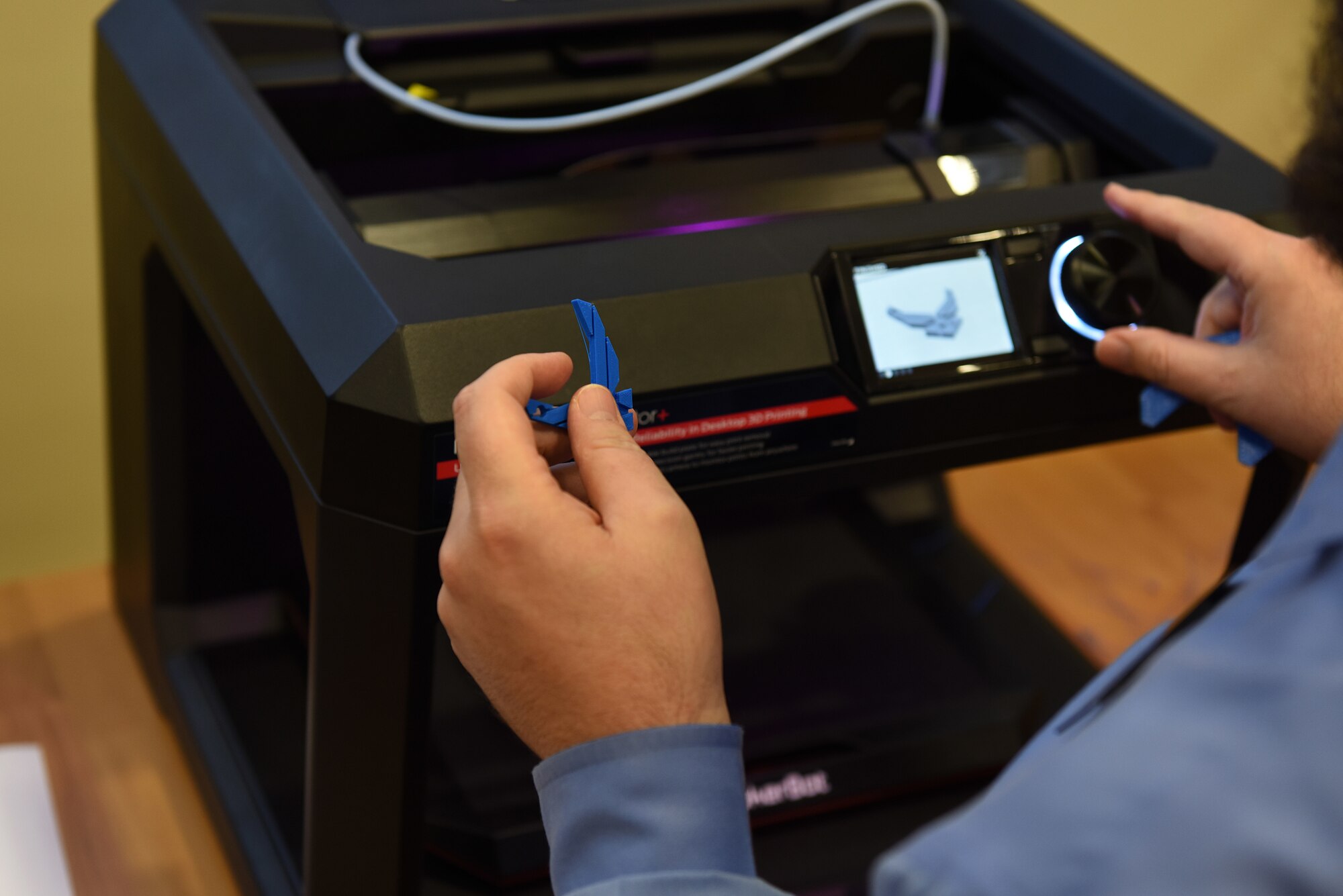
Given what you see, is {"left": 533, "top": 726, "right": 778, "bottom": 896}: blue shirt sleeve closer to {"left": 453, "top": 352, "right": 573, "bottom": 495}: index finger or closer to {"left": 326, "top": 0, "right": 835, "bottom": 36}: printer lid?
{"left": 453, "top": 352, "right": 573, "bottom": 495}: index finger

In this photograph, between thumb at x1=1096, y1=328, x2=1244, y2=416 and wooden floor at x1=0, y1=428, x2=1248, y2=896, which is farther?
wooden floor at x1=0, y1=428, x2=1248, y2=896

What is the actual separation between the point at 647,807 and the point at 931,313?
0.94 feet

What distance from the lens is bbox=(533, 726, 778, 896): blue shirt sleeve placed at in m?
0.42

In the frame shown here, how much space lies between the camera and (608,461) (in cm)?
46

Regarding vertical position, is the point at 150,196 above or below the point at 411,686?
above

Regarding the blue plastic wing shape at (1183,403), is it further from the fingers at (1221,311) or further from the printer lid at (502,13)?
the printer lid at (502,13)

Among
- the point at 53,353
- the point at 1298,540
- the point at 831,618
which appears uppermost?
the point at 53,353

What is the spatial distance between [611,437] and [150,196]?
1.26ft

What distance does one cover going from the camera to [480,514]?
1.44ft

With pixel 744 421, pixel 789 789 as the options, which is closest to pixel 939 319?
pixel 744 421

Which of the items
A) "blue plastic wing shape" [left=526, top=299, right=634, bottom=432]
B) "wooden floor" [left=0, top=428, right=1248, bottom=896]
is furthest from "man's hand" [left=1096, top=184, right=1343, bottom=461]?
"wooden floor" [left=0, top=428, right=1248, bottom=896]

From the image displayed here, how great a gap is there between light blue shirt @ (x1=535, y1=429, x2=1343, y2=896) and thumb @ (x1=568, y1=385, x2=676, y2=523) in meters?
0.16

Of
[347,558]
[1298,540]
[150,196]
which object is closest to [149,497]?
[150,196]

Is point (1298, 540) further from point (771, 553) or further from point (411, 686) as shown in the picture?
point (771, 553)
